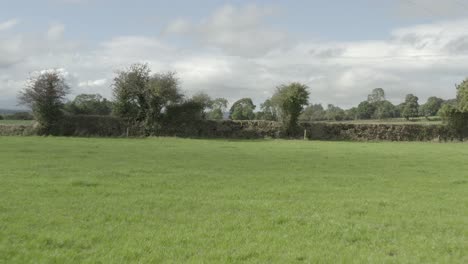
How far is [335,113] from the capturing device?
8175 centimetres

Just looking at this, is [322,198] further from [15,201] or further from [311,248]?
[15,201]

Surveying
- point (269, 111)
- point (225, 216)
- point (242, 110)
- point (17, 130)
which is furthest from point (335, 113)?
point (225, 216)

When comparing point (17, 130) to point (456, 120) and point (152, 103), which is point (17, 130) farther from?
point (456, 120)

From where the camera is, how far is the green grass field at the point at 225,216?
20.6 feet

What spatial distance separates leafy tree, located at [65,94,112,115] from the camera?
47431mm

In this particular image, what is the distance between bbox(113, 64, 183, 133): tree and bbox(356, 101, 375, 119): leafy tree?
5428 cm

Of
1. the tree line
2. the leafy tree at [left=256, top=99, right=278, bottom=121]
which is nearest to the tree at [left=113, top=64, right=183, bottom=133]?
the tree line

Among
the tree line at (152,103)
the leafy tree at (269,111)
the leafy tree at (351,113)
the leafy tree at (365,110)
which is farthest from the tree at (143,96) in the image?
the leafy tree at (365,110)

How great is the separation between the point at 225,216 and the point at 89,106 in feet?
159

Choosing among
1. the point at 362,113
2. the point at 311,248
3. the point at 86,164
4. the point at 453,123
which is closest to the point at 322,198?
the point at 311,248

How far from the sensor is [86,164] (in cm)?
1680

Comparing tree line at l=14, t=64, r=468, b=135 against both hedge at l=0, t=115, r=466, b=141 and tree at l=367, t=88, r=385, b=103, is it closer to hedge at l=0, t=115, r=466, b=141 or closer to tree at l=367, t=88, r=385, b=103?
hedge at l=0, t=115, r=466, b=141

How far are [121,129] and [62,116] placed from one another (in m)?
5.72

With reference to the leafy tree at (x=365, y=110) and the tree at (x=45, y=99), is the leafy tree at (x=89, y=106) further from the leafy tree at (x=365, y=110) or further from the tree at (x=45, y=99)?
the leafy tree at (x=365, y=110)
